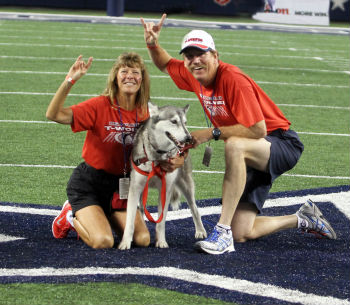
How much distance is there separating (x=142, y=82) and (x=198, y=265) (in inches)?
54.7

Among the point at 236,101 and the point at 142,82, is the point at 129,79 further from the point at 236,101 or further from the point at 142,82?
the point at 236,101

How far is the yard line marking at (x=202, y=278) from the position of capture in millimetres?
4590

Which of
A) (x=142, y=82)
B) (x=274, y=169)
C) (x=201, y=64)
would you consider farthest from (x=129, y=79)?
(x=274, y=169)

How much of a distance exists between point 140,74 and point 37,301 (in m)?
1.92

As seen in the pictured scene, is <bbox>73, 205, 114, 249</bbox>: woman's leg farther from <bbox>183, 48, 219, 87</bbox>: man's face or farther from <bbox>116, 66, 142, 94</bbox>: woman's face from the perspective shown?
<bbox>183, 48, 219, 87</bbox>: man's face

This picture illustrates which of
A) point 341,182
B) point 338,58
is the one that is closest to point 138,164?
point 341,182

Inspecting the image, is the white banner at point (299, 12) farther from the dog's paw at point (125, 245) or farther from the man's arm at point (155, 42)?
the dog's paw at point (125, 245)

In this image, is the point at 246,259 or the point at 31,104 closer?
the point at 246,259

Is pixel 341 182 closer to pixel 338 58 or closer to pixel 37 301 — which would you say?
pixel 37 301

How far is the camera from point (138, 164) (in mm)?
5555

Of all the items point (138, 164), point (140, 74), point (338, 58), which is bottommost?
point (338, 58)

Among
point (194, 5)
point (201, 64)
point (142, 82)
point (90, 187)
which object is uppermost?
point (201, 64)

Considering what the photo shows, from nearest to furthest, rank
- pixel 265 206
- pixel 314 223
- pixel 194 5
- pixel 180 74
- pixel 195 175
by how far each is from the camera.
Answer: pixel 314 223
pixel 180 74
pixel 265 206
pixel 195 175
pixel 194 5

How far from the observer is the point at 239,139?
5.62 metres
